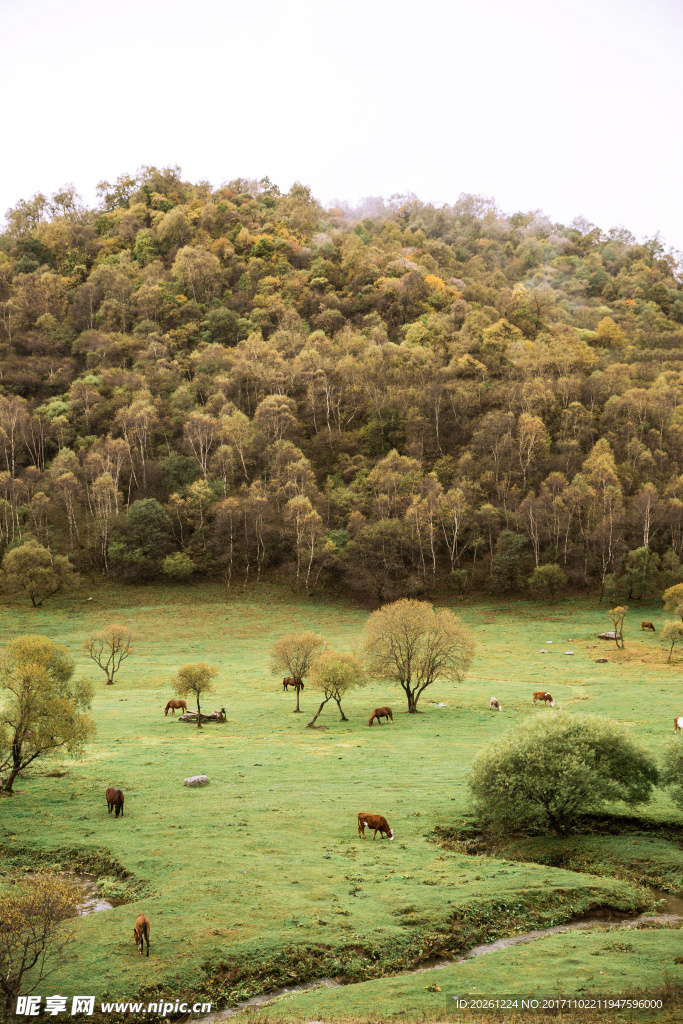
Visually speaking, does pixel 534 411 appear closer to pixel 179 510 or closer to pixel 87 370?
pixel 179 510

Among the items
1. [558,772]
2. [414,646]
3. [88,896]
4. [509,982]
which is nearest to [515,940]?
[509,982]

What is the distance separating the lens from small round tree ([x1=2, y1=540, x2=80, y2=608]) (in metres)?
89.1

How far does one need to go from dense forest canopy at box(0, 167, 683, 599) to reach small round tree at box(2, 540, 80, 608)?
30.6ft

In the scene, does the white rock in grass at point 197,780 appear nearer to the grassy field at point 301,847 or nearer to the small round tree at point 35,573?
the grassy field at point 301,847

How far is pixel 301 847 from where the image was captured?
88.8ft

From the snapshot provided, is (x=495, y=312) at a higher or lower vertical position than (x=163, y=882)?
higher

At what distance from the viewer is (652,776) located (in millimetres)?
29109

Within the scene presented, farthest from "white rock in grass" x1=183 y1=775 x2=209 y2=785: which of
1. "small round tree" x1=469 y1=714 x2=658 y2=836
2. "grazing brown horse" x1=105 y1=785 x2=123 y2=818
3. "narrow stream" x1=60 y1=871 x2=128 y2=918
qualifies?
"small round tree" x1=469 y1=714 x2=658 y2=836

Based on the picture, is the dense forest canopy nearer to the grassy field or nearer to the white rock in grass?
the grassy field

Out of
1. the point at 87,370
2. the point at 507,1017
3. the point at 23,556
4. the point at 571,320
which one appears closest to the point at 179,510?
the point at 23,556

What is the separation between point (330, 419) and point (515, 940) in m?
121

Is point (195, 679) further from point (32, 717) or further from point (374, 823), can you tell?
point (374, 823)

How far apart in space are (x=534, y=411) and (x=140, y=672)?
91001mm

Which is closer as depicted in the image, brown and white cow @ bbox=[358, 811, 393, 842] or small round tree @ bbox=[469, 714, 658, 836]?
small round tree @ bbox=[469, 714, 658, 836]
